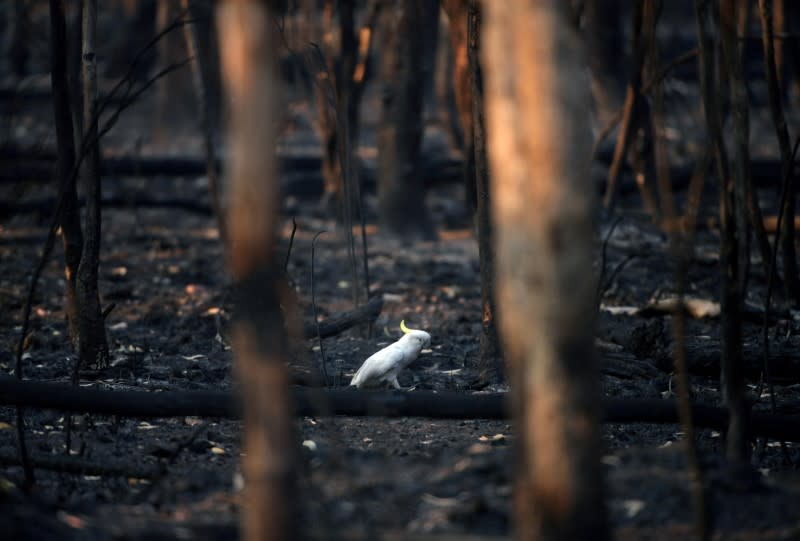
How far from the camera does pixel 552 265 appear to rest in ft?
8.28

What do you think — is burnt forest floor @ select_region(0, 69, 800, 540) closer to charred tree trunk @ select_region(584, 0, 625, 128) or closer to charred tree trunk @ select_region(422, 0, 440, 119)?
charred tree trunk @ select_region(584, 0, 625, 128)

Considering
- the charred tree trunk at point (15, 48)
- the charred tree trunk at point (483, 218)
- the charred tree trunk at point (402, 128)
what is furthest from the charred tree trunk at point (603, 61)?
the charred tree trunk at point (483, 218)

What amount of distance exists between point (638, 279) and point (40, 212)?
6585 mm

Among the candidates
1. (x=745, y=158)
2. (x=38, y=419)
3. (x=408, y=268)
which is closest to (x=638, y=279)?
(x=408, y=268)

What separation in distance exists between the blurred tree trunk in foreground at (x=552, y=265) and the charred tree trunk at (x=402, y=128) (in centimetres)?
817

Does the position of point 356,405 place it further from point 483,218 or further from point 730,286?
point 483,218

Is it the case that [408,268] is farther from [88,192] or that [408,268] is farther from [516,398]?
[516,398]

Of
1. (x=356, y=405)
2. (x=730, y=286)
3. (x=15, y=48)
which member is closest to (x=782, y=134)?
(x=730, y=286)

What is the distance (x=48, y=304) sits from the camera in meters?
8.34

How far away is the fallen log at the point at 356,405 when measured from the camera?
12.9ft

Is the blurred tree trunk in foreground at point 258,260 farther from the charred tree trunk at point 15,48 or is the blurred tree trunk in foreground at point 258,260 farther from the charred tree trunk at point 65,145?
the charred tree trunk at point 15,48

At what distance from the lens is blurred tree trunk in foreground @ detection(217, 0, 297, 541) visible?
8.24 ft

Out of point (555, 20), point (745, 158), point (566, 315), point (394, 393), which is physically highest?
point (555, 20)

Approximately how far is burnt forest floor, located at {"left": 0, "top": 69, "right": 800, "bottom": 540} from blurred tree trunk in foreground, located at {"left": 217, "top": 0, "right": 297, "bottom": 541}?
18 centimetres
